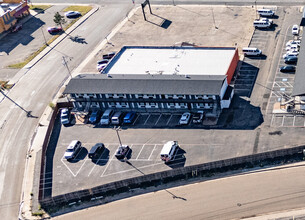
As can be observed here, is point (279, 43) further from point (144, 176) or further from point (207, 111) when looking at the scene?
point (144, 176)

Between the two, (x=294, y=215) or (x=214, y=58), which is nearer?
(x=294, y=215)

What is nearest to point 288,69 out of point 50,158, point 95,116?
point 95,116

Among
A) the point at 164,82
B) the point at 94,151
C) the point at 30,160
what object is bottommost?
the point at 30,160

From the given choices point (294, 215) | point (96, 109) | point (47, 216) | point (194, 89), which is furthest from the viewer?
point (96, 109)

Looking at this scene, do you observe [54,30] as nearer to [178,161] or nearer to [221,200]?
[178,161]

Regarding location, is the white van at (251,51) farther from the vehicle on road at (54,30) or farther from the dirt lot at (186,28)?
the vehicle on road at (54,30)

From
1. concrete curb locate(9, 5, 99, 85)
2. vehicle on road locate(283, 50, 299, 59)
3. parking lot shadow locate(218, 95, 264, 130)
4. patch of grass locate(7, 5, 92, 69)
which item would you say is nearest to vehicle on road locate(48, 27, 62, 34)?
patch of grass locate(7, 5, 92, 69)

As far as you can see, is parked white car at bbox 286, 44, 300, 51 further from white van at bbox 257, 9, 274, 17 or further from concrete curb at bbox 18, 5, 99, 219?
concrete curb at bbox 18, 5, 99, 219

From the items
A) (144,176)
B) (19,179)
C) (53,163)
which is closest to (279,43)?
(144,176)
